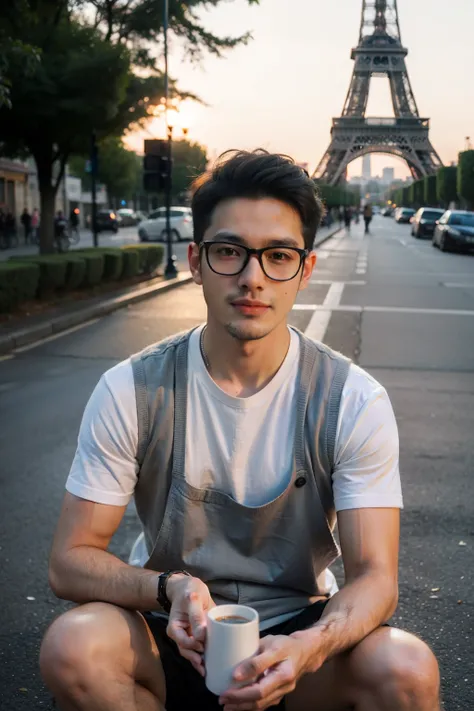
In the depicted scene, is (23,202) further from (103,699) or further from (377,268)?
(103,699)

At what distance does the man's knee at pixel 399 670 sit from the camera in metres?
1.97

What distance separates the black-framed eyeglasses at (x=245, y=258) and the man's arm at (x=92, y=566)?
663 mm

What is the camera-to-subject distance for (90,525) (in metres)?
2.25

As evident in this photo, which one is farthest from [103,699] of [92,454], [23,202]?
[23,202]

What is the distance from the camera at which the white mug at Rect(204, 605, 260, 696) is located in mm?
1770

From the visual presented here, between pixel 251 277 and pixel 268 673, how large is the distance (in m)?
0.97

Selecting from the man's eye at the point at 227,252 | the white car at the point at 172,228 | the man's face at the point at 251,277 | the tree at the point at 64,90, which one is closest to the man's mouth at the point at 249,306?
the man's face at the point at 251,277

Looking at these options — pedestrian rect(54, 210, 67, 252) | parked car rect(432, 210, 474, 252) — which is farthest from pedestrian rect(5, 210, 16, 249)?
parked car rect(432, 210, 474, 252)

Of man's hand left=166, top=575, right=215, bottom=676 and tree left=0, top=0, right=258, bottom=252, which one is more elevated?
tree left=0, top=0, right=258, bottom=252

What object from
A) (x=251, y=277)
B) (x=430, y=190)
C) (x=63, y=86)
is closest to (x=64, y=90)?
(x=63, y=86)

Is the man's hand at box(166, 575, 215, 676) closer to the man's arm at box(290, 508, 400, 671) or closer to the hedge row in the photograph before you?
the man's arm at box(290, 508, 400, 671)

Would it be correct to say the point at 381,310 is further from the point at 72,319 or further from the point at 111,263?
the point at 111,263

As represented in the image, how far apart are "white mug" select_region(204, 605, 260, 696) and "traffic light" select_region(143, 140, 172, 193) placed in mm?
18842

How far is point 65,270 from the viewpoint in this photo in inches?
551
